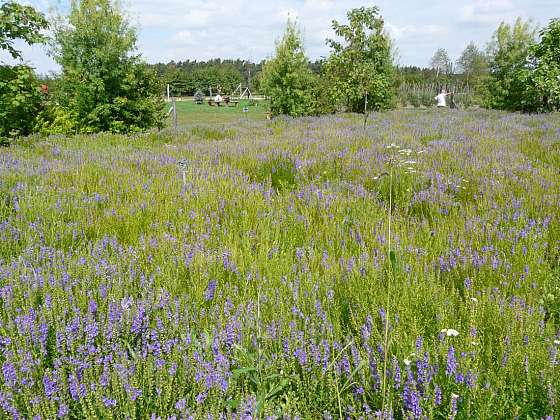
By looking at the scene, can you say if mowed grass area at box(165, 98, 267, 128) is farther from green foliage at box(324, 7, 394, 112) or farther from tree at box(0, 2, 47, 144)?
tree at box(0, 2, 47, 144)

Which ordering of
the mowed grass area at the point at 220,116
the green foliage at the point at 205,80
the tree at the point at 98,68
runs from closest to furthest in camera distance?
the tree at the point at 98,68, the mowed grass area at the point at 220,116, the green foliage at the point at 205,80

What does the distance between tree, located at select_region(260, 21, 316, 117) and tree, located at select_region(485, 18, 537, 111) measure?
28.7 feet

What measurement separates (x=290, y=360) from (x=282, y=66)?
16.8 metres

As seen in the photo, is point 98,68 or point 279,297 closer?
point 279,297

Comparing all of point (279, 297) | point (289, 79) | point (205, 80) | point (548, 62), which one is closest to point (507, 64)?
point (548, 62)

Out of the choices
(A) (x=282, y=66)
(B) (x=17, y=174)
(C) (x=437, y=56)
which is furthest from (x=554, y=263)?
(C) (x=437, y=56)

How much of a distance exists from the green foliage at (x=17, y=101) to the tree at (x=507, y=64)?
18.1 metres

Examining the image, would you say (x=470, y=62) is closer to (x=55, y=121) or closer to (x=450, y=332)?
(x=55, y=121)

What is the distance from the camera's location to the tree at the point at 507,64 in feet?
60.7

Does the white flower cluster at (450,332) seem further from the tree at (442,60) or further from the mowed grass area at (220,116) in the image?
the tree at (442,60)

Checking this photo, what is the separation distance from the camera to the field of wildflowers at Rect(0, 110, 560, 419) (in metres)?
1.51

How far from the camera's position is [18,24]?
684 cm

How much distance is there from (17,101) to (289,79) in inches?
454

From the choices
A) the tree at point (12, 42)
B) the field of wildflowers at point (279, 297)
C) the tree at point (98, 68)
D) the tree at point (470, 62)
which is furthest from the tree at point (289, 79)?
the tree at point (470, 62)
